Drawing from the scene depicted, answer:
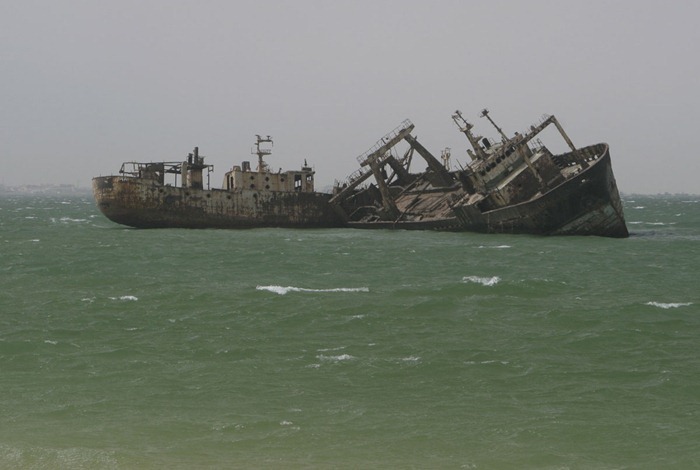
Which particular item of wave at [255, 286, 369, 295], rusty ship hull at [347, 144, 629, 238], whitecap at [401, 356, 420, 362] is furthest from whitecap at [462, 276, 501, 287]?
rusty ship hull at [347, 144, 629, 238]

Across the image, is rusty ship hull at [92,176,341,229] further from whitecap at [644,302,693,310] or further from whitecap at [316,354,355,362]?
whitecap at [316,354,355,362]

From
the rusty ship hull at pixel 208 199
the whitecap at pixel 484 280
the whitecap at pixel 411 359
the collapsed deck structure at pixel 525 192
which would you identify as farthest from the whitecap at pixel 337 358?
the rusty ship hull at pixel 208 199

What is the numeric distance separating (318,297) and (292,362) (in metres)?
8.49

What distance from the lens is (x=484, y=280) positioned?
30375 mm

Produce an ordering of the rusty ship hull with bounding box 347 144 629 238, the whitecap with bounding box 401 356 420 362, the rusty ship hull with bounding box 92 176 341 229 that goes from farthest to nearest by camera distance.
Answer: the rusty ship hull with bounding box 92 176 341 229 → the rusty ship hull with bounding box 347 144 629 238 → the whitecap with bounding box 401 356 420 362

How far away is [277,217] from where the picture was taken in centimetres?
5912

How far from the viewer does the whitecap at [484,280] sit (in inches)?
1163

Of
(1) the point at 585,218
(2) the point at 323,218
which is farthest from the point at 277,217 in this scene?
(1) the point at 585,218

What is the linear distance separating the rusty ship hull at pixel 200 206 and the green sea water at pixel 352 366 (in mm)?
21349

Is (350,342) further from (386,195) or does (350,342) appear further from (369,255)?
(386,195)

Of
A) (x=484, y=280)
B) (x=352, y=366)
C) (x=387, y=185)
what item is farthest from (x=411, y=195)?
(x=352, y=366)

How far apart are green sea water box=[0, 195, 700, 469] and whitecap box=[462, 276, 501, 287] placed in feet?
0.37

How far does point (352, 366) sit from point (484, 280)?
13340 millimetres

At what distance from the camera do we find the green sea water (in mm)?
13203
